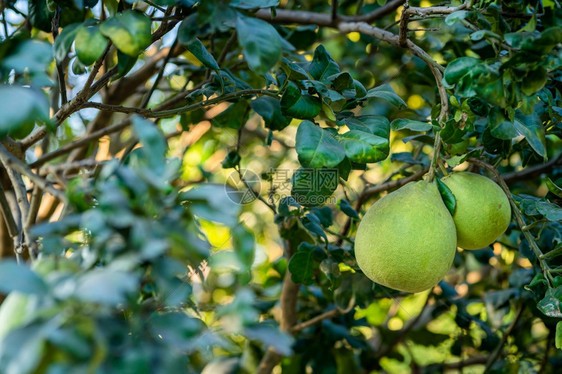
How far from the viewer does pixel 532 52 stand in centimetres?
70

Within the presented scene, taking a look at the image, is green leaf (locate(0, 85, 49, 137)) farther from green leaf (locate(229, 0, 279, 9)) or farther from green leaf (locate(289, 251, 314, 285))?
green leaf (locate(289, 251, 314, 285))

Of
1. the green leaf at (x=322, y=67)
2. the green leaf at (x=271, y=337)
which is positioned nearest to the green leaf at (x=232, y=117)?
the green leaf at (x=322, y=67)

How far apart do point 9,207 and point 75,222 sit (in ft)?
2.11

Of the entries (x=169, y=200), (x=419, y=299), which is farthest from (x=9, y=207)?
(x=419, y=299)

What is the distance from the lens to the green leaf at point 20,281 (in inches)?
15.8

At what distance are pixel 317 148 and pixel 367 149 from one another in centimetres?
8

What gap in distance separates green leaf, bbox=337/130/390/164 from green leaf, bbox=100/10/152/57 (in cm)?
30

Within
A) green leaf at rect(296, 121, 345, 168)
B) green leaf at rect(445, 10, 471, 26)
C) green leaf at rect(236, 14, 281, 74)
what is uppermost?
green leaf at rect(236, 14, 281, 74)

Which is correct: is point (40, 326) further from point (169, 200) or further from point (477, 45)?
point (477, 45)

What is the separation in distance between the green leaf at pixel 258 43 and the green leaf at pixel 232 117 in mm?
596

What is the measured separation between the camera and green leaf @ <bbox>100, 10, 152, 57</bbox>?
0.64 meters

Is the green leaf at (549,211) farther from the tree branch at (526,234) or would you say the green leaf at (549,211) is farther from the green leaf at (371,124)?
the green leaf at (371,124)

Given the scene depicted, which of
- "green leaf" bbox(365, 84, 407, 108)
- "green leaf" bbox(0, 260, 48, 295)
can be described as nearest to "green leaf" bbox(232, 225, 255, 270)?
"green leaf" bbox(0, 260, 48, 295)

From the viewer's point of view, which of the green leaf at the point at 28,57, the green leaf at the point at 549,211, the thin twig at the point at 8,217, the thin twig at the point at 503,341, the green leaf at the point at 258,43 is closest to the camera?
the green leaf at the point at 28,57
